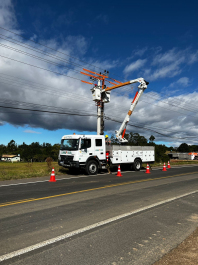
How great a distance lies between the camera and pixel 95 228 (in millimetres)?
4598

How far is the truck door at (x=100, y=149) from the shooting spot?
15539 millimetres

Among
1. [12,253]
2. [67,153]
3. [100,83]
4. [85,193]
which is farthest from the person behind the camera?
[100,83]

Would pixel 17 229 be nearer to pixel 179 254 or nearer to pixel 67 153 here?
pixel 179 254

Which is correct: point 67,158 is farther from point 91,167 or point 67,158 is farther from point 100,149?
point 100,149

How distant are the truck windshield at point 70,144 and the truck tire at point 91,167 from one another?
4.94 feet

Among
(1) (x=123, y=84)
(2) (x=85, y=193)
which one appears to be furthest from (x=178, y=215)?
(1) (x=123, y=84)

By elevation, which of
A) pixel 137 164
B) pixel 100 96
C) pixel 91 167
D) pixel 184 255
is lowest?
pixel 184 255

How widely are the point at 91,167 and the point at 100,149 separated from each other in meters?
1.53

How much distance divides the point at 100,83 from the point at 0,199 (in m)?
21.6

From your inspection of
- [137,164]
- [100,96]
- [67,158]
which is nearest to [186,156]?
[100,96]

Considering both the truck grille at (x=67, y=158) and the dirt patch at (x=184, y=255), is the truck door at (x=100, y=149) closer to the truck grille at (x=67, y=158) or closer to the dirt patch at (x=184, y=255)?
the truck grille at (x=67, y=158)

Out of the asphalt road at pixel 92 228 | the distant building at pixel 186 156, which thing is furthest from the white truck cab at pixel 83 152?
the distant building at pixel 186 156

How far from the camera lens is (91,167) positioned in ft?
49.5

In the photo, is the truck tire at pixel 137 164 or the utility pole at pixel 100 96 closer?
the truck tire at pixel 137 164
